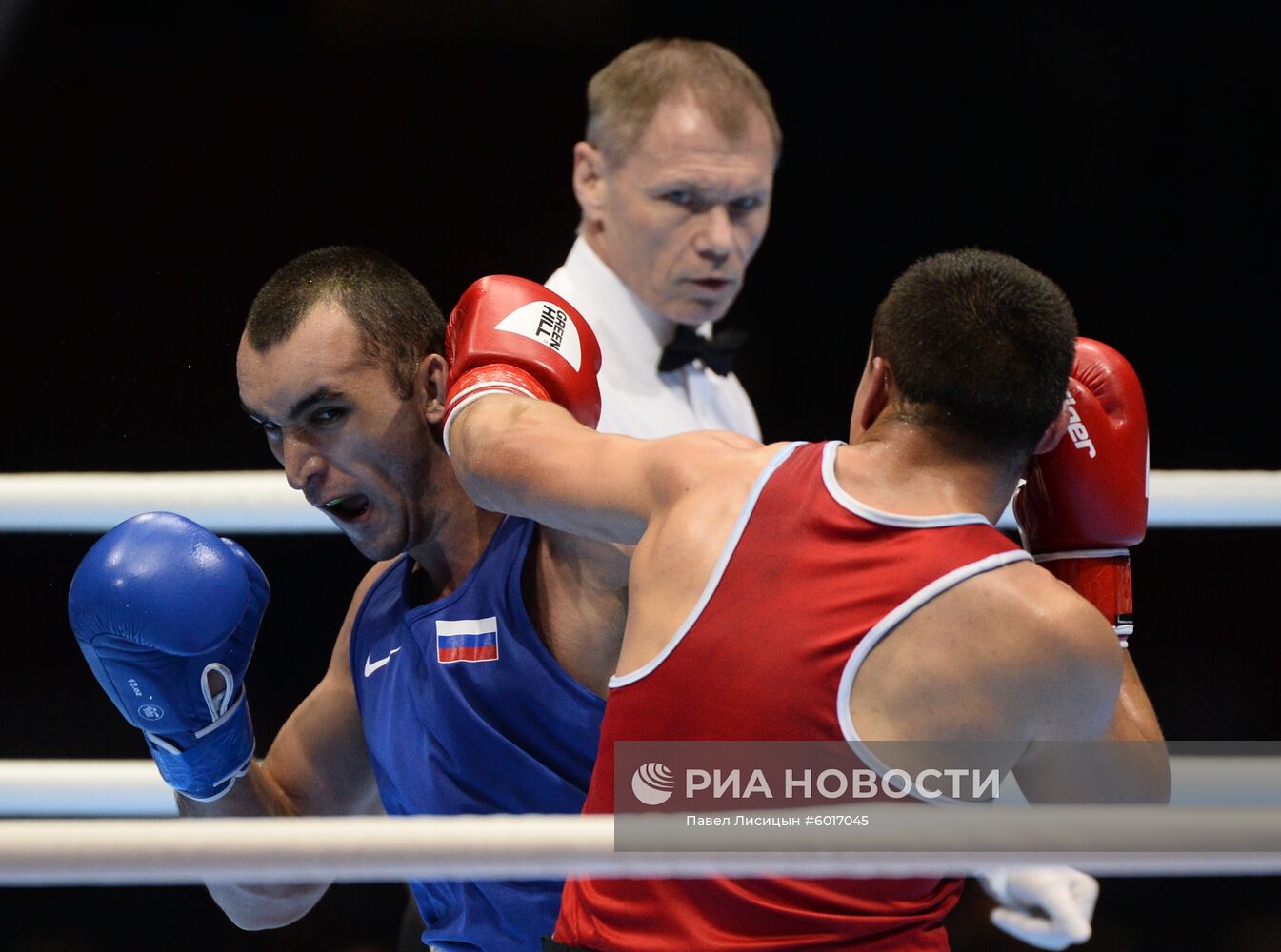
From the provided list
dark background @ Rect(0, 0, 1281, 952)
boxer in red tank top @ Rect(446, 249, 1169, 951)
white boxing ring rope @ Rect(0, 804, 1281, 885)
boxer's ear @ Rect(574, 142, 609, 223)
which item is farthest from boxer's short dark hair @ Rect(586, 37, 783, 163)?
white boxing ring rope @ Rect(0, 804, 1281, 885)

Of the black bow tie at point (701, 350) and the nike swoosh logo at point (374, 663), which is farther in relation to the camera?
the black bow tie at point (701, 350)

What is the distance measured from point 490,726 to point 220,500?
0.54 m

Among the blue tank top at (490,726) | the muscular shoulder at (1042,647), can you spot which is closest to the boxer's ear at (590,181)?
the blue tank top at (490,726)

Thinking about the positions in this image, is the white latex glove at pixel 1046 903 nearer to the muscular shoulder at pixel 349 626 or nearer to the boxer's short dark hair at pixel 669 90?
the muscular shoulder at pixel 349 626

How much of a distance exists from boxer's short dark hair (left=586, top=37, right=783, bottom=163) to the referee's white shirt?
0.24 metres

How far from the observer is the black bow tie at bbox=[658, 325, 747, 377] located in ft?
9.32

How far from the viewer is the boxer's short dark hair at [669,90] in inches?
111

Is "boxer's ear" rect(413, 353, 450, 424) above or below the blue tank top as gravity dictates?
above

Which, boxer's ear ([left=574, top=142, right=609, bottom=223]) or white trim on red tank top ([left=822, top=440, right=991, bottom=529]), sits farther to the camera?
boxer's ear ([left=574, top=142, right=609, bottom=223])

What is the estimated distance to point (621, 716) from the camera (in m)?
1.37

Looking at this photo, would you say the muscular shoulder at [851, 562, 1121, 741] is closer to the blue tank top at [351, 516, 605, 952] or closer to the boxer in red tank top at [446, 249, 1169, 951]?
the boxer in red tank top at [446, 249, 1169, 951]

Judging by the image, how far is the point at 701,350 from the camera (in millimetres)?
2857

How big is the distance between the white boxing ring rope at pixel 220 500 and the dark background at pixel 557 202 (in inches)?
70.3

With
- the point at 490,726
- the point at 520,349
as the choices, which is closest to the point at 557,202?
the point at 520,349
